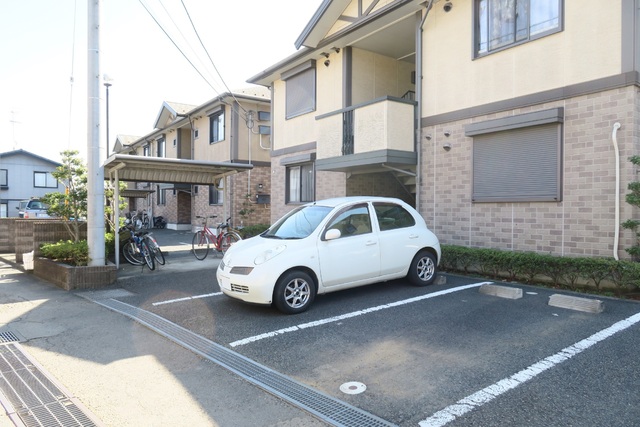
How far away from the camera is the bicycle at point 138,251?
31.6ft

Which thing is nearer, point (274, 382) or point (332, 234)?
point (274, 382)

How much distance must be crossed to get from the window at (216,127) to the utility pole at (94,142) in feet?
34.6

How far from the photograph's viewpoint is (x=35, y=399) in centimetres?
344

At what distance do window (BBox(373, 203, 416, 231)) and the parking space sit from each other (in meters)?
1.05

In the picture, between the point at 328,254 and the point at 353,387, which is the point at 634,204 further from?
the point at 353,387

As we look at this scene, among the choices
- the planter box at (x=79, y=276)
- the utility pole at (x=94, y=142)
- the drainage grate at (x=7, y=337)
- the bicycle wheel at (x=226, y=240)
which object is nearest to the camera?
the drainage grate at (x=7, y=337)

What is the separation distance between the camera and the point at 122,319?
570cm

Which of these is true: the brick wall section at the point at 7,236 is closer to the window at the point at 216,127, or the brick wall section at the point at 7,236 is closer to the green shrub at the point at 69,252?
the green shrub at the point at 69,252

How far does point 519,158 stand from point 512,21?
2.63 meters

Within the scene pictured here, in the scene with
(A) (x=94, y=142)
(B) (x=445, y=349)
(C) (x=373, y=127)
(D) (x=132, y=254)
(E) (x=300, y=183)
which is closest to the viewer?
(B) (x=445, y=349)

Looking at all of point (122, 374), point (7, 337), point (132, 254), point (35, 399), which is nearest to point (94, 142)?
point (132, 254)

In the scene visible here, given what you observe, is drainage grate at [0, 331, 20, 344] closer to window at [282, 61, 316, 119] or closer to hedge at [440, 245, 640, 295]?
hedge at [440, 245, 640, 295]

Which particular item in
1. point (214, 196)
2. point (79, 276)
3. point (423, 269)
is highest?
point (214, 196)

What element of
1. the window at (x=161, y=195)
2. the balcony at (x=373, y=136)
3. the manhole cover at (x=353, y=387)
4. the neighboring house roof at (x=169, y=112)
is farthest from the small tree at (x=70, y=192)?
the window at (x=161, y=195)
